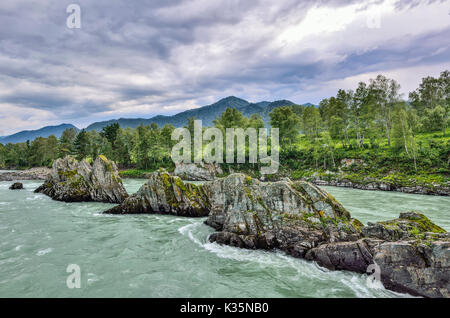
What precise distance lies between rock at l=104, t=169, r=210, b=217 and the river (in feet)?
8.68

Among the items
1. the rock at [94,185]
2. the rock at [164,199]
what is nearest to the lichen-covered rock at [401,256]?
the rock at [164,199]

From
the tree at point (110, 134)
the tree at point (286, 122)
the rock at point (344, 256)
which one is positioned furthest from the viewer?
the tree at point (110, 134)

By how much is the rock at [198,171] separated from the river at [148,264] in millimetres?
45099

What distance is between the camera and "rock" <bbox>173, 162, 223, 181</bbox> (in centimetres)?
6888

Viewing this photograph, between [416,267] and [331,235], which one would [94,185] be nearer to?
[331,235]

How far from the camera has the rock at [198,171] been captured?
68875mm

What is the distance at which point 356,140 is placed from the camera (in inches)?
2657

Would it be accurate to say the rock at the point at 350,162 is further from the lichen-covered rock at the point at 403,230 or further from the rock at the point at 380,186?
the lichen-covered rock at the point at 403,230

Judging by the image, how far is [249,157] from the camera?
2822 inches

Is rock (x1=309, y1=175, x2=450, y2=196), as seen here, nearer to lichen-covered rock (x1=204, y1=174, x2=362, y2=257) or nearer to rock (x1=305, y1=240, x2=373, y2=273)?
lichen-covered rock (x1=204, y1=174, x2=362, y2=257)

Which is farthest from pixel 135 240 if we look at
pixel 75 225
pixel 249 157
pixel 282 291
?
pixel 249 157

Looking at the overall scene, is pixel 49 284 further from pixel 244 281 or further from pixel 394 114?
pixel 394 114

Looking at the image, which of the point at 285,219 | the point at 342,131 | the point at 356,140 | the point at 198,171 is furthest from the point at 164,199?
the point at 356,140
